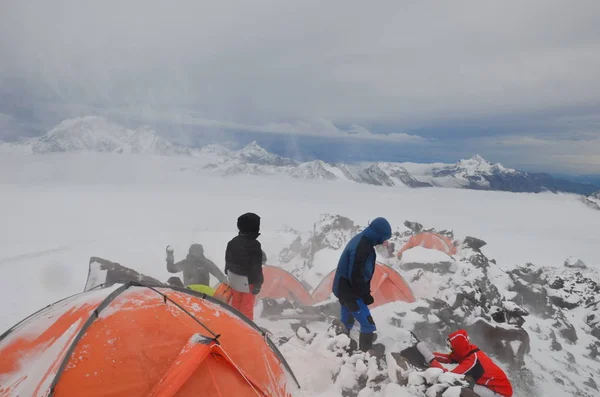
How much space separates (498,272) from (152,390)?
12757mm

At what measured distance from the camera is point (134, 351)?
2.91m

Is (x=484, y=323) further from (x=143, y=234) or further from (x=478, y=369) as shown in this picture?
(x=143, y=234)

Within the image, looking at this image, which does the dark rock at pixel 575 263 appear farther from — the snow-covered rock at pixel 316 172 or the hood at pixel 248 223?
the snow-covered rock at pixel 316 172

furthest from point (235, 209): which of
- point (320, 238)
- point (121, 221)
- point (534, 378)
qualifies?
point (534, 378)

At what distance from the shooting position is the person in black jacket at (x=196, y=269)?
28.9ft

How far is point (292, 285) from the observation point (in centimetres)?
886

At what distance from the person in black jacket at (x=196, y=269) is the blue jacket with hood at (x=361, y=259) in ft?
14.9

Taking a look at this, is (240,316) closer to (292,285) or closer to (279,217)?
(292,285)

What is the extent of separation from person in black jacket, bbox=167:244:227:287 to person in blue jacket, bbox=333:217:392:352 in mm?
4492

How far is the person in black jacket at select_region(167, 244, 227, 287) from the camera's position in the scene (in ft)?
28.9

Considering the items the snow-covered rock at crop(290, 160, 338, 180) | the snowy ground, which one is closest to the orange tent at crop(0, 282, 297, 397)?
the snowy ground

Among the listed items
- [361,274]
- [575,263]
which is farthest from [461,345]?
[575,263]

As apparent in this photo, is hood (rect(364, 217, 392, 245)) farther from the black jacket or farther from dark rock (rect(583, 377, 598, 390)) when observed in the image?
dark rock (rect(583, 377, 598, 390))

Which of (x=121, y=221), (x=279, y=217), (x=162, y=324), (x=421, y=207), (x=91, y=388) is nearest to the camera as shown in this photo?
(x=91, y=388)
